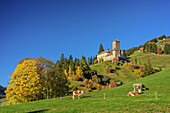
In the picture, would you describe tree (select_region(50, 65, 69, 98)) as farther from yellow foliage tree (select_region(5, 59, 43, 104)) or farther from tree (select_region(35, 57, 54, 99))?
yellow foliage tree (select_region(5, 59, 43, 104))

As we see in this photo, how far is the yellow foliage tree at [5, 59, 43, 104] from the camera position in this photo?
3827cm

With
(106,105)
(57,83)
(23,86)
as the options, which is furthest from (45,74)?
(106,105)

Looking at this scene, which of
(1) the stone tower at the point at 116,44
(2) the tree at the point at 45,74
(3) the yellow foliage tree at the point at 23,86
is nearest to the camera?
(3) the yellow foliage tree at the point at 23,86

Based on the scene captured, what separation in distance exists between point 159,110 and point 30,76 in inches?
1283

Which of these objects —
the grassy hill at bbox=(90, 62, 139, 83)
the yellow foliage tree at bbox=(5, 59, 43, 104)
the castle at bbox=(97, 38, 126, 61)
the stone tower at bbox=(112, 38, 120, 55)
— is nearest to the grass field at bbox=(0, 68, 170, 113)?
the yellow foliage tree at bbox=(5, 59, 43, 104)

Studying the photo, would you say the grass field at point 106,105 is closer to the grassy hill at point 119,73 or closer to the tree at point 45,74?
the tree at point 45,74

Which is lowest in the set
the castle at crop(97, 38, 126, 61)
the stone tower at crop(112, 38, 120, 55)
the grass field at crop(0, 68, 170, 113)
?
the grass field at crop(0, 68, 170, 113)

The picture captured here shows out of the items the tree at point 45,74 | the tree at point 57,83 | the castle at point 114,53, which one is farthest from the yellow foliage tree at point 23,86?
the castle at point 114,53

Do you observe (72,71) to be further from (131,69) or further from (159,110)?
(159,110)

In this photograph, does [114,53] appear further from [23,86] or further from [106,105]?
[106,105]

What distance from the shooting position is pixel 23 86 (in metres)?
38.2

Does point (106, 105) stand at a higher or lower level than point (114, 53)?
lower

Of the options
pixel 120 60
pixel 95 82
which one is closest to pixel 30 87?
pixel 95 82

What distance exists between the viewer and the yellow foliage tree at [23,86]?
1507 inches
